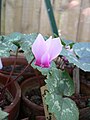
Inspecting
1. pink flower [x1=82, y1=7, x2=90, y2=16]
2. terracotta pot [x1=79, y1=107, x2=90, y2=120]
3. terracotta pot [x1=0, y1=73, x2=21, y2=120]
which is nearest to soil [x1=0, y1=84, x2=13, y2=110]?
terracotta pot [x1=0, y1=73, x2=21, y2=120]

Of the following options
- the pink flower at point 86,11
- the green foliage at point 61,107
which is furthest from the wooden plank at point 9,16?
the green foliage at point 61,107

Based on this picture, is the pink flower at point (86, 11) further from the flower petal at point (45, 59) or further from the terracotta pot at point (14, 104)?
the flower petal at point (45, 59)

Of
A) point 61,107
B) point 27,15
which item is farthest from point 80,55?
point 27,15

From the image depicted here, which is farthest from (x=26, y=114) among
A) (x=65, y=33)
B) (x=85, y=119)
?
(x=65, y=33)

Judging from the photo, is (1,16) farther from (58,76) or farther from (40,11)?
(58,76)

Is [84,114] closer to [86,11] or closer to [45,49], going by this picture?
[45,49]

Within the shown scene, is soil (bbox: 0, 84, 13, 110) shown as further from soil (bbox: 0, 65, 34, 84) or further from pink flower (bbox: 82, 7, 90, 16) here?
pink flower (bbox: 82, 7, 90, 16)
